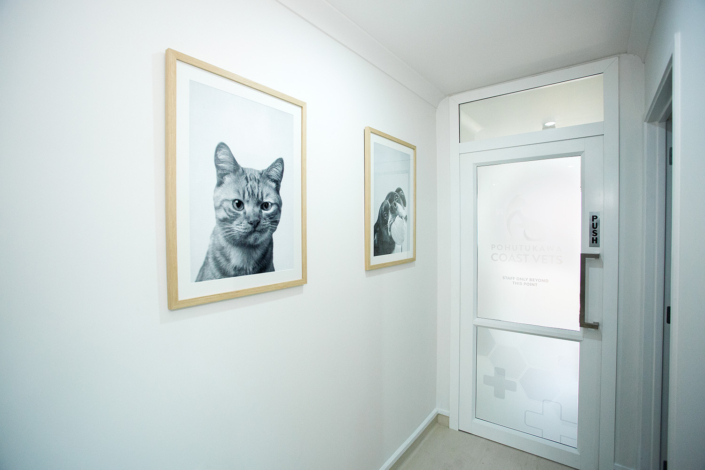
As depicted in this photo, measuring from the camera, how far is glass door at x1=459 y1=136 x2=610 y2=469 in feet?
6.97

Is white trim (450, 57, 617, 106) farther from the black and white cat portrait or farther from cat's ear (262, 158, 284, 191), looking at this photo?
cat's ear (262, 158, 284, 191)

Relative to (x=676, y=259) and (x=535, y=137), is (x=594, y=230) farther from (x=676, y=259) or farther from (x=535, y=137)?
(x=676, y=259)

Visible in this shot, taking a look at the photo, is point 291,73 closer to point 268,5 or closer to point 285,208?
point 268,5

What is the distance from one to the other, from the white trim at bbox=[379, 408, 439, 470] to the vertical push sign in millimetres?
1741

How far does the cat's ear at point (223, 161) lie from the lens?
3.72 ft

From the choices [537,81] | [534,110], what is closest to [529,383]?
[534,110]

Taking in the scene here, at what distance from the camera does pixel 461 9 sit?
5.18 ft

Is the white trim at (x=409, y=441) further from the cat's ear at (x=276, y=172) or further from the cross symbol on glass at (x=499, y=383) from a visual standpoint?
the cat's ear at (x=276, y=172)

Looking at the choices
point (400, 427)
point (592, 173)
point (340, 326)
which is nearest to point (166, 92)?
point (340, 326)

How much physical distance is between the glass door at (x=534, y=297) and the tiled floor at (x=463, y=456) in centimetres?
8

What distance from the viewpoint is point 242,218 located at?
3.96 ft

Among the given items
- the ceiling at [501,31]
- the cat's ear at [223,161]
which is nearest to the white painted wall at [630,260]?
the ceiling at [501,31]

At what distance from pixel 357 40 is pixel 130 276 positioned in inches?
62.5

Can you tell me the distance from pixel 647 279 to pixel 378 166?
5.74 feet
